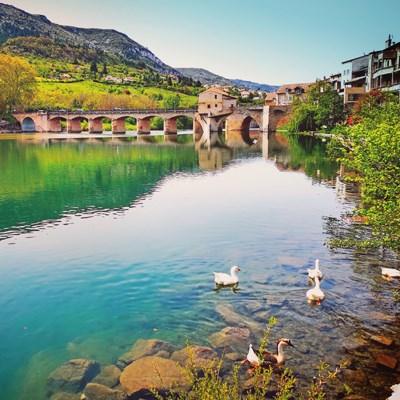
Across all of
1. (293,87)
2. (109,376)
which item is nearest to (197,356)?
(109,376)

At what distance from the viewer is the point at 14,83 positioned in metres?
110

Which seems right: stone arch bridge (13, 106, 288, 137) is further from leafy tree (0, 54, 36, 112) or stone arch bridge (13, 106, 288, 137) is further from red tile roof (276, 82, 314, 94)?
red tile roof (276, 82, 314, 94)

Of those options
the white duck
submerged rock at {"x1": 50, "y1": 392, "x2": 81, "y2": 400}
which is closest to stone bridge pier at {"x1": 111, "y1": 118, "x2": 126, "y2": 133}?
the white duck

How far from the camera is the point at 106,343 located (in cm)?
1035

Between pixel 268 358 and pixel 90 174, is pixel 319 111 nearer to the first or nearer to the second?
pixel 90 174

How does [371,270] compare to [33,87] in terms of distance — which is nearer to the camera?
[371,270]

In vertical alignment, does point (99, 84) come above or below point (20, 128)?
above

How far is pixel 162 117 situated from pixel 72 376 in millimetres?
104694

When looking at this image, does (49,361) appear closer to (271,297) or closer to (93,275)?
(93,275)

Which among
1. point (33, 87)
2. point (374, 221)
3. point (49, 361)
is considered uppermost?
point (33, 87)

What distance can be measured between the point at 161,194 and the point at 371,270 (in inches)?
648

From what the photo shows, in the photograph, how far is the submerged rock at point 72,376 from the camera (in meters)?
8.67

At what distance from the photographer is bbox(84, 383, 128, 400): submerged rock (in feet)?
27.0

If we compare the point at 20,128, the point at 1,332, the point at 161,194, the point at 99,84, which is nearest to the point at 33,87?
the point at 20,128
